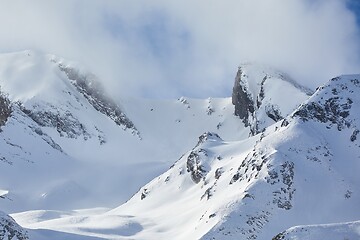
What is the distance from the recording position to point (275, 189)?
55.8m

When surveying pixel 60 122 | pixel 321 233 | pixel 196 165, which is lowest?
pixel 321 233

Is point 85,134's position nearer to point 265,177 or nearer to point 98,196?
point 98,196

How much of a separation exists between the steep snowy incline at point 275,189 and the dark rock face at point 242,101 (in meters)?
102

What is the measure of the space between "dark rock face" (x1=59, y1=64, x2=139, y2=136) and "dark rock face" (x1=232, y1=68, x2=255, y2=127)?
32952mm

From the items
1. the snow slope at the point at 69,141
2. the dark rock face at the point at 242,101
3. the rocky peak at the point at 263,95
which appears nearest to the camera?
the snow slope at the point at 69,141

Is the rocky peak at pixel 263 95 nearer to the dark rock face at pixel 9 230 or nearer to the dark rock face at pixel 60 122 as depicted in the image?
the dark rock face at pixel 60 122

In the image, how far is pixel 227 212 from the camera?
53.8 metres

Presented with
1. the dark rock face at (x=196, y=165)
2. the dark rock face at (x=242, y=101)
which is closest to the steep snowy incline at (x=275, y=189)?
the dark rock face at (x=196, y=165)

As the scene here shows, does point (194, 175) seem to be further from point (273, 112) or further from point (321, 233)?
point (273, 112)

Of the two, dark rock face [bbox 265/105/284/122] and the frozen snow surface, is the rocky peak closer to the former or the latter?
dark rock face [bbox 265/105/284/122]

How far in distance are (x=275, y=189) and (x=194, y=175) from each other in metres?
25.2

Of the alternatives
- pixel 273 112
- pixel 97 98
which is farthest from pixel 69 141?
pixel 273 112

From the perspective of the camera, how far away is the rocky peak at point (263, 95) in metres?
135

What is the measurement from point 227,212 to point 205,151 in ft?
99.0
